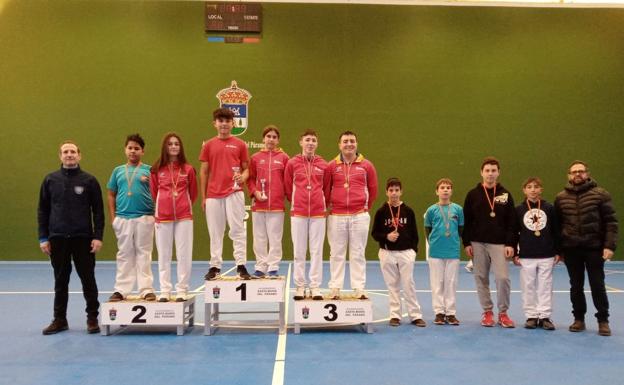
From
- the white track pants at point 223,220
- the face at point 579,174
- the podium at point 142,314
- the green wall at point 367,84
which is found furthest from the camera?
the green wall at point 367,84

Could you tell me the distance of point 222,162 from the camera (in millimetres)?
5641

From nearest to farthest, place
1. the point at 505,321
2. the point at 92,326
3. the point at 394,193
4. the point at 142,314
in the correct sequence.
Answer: the point at 142,314
the point at 92,326
the point at 505,321
the point at 394,193

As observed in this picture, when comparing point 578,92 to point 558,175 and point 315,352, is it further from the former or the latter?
point 315,352

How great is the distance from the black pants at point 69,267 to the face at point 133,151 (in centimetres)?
111

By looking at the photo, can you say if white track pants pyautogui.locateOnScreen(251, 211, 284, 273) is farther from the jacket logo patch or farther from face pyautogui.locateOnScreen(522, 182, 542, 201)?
face pyautogui.locateOnScreen(522, 182, 542, 201)

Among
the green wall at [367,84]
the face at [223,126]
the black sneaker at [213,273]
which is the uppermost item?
the green wall at [367,84]

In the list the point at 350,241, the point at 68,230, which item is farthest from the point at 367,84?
the point at 68,230

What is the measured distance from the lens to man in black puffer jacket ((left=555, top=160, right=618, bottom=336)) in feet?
18.3

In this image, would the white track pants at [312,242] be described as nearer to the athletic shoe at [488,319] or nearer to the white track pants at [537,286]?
the athletic shoe at [488,319]

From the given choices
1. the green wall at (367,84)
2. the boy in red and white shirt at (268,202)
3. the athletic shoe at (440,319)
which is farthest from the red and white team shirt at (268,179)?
the green wall at (367,84)

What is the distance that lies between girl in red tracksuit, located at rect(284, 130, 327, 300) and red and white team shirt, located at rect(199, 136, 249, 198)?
0.67 m

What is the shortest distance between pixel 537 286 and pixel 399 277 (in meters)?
1.72

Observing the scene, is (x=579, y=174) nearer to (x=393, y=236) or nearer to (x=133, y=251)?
(x=393, y=236)

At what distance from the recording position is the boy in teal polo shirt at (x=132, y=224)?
556 centimetres
